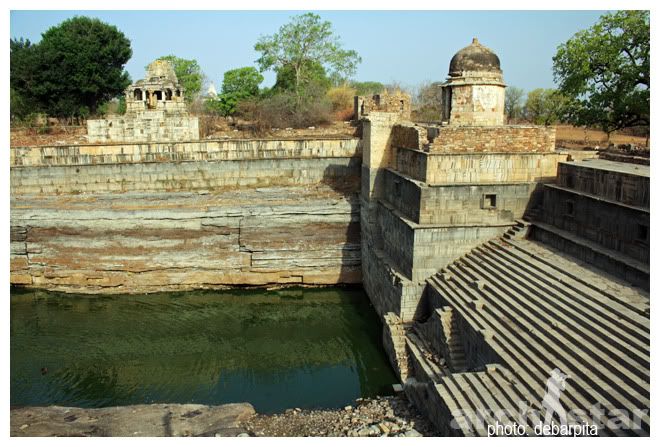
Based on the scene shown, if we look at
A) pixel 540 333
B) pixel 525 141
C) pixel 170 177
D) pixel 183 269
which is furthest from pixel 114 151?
pixel 540 333

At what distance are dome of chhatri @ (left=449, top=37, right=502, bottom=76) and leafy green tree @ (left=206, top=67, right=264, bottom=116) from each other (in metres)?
16.3

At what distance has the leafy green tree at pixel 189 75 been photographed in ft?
114

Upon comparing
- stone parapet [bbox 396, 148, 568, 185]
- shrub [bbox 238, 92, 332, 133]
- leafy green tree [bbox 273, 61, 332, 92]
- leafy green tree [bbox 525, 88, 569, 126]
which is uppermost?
leafy green tree [bbox 273, 61, 332, 92]

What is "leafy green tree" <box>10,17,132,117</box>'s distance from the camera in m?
24.5

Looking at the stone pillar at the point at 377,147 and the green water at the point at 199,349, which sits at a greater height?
the stone pillar at the point at 377,147

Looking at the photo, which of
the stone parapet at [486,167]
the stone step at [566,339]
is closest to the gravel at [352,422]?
the stone step at [566,339]

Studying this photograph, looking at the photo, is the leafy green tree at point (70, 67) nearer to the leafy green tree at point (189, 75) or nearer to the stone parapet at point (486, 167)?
the leafy green tree at point (189, 75)

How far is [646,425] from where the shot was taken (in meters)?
5.68

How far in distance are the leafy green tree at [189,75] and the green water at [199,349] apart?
2249 cm

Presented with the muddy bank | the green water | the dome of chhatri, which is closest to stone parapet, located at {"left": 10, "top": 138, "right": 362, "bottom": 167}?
the green water

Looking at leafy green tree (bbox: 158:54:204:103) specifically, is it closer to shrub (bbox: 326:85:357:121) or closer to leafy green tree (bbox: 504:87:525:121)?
shrub (bbox: 326:85:357:121)

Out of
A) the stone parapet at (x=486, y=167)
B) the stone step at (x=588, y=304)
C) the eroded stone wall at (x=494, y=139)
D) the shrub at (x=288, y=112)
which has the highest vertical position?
the shrub at (x=288, y=112)

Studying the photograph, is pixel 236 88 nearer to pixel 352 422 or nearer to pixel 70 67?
pixel 70 67

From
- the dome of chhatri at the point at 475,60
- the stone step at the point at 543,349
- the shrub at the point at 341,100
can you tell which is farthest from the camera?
the shrub at the point at 341,100
